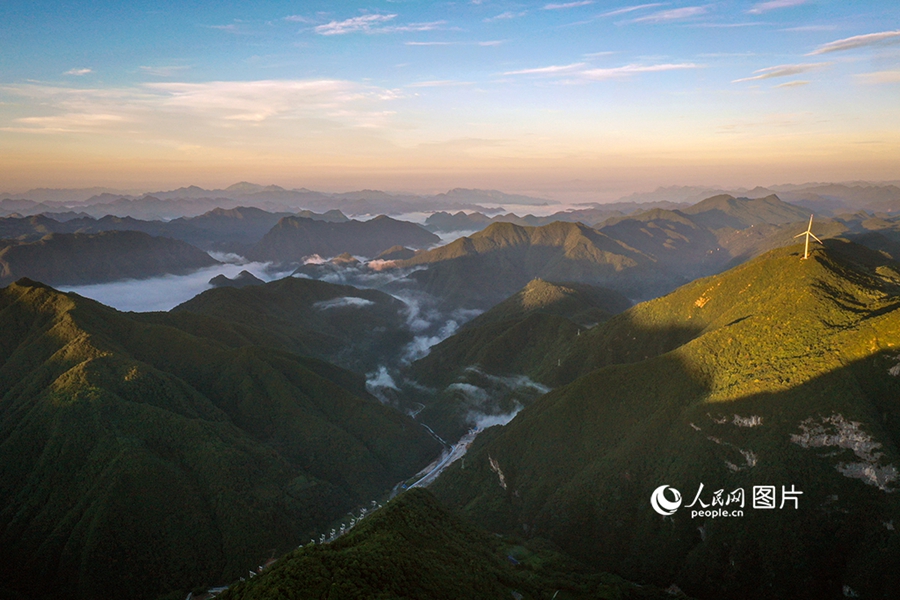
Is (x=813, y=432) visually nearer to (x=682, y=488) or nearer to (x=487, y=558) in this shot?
(x=682, y=488)

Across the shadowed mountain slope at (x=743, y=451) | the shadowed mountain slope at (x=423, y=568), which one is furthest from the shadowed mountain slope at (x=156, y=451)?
the shadowed mountain slope at (x=423, y=568)

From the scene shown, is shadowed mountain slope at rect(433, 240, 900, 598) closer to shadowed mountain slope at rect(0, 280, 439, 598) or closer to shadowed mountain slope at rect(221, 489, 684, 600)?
shadowed mountain slope at rect(221, 489, 684, 600)

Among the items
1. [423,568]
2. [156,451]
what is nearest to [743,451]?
[423,568]

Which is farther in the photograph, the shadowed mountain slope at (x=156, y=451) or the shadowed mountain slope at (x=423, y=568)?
the shadowed mountain slope at (x=156, y=451)

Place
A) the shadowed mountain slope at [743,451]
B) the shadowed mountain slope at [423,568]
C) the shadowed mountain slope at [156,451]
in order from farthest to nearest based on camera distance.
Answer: the shadowed mountain slope at [156,451], the shadowed mountain slope at [743,451], the shadowed mountain slope at [423,568]

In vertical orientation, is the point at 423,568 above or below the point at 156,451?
above

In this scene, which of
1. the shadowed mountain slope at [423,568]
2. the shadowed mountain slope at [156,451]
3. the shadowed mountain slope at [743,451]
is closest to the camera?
the shadowed mountain slope at [423,568]

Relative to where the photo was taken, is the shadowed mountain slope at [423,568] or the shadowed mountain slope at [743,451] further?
the shadowed mountain slope at [743,451]

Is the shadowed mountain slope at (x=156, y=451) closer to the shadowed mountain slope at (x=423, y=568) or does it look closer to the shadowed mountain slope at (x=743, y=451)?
the shadowed mountain slope at (x=743, y=451)

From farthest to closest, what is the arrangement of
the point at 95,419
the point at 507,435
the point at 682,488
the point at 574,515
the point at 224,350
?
1. the point at 224,350
2. the point at 507,435
3. the point at 95,419
4. the point at 574,515
5. the point at 682,488

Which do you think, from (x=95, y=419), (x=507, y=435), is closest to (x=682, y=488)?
(x=507, y=435)

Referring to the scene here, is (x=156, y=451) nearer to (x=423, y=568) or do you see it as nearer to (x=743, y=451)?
(x=423, y=568)
